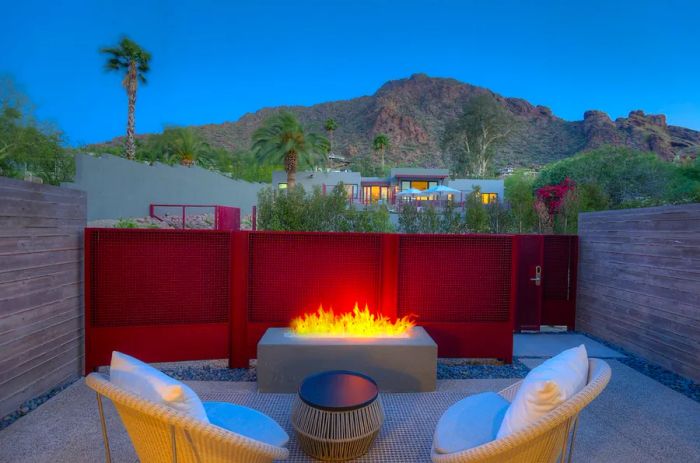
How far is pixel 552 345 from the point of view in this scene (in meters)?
4.97

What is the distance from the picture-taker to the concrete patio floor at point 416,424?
8.39 feet

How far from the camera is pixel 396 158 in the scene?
205ft

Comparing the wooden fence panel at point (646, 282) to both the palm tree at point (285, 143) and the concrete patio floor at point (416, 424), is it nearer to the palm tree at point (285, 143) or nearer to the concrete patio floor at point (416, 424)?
the concrete patio floor at point (416, 424)

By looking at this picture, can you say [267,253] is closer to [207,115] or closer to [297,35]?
[297,35]

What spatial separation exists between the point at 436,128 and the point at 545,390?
73.7 m

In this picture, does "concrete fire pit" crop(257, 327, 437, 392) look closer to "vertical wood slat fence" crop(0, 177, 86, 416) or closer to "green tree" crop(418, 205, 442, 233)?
"vertical wood slat fence" crop(0, 177, 86, 416)

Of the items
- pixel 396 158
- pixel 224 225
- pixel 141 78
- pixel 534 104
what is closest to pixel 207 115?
pixel 396 158

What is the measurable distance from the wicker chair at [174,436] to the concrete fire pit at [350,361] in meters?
1.58

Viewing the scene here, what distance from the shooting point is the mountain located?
5809 cm

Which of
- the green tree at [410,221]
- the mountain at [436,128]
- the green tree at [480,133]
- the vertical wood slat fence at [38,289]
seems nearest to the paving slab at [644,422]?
the vertical wood slat fence at [38,289]

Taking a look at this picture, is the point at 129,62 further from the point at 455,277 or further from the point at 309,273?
the point at 455,277

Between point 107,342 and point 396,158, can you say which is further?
point 396,158

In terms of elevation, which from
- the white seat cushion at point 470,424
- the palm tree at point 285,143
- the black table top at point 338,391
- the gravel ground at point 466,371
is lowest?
the gravel ground at point 466,371

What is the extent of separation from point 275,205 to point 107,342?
14.3 feet
